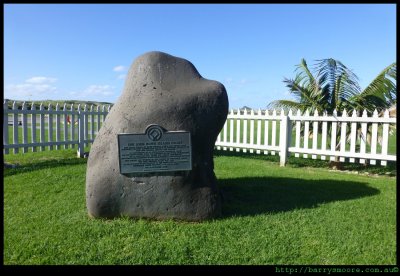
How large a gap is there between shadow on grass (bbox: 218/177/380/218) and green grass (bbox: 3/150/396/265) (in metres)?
0.02

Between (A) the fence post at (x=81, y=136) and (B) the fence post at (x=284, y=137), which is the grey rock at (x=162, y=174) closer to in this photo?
(B) the fence post at (x=284, y=137)

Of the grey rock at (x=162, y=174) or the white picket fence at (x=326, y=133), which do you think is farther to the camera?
the white picket fence at (x=326, y=133)

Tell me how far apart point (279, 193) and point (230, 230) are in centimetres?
188

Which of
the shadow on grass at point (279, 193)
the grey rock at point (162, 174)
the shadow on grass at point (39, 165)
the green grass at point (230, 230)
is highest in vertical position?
the grey rock at point (162, 174)

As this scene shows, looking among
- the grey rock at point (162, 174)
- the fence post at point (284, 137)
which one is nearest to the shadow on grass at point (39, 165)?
the grey rock at point (162, 174)

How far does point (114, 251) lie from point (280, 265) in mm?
1623

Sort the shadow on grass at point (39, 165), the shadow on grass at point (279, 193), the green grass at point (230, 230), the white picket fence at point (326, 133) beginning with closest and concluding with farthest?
1. the green grass at point (230, 230)
2. the shadow on grass at point (279, 193)
3. the shadow on grass at point (39, 165)
4. the white picket fence at point (326, 133)

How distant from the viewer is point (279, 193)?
535 cm

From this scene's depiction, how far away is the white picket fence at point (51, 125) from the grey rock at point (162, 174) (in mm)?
4860

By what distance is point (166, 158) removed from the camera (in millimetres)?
4059

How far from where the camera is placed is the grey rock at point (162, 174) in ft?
13.2

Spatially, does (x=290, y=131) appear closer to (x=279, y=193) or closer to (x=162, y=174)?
(x=279, y=193)

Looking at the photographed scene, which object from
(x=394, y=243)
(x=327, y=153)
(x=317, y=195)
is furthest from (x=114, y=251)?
(x=327, y=153)
